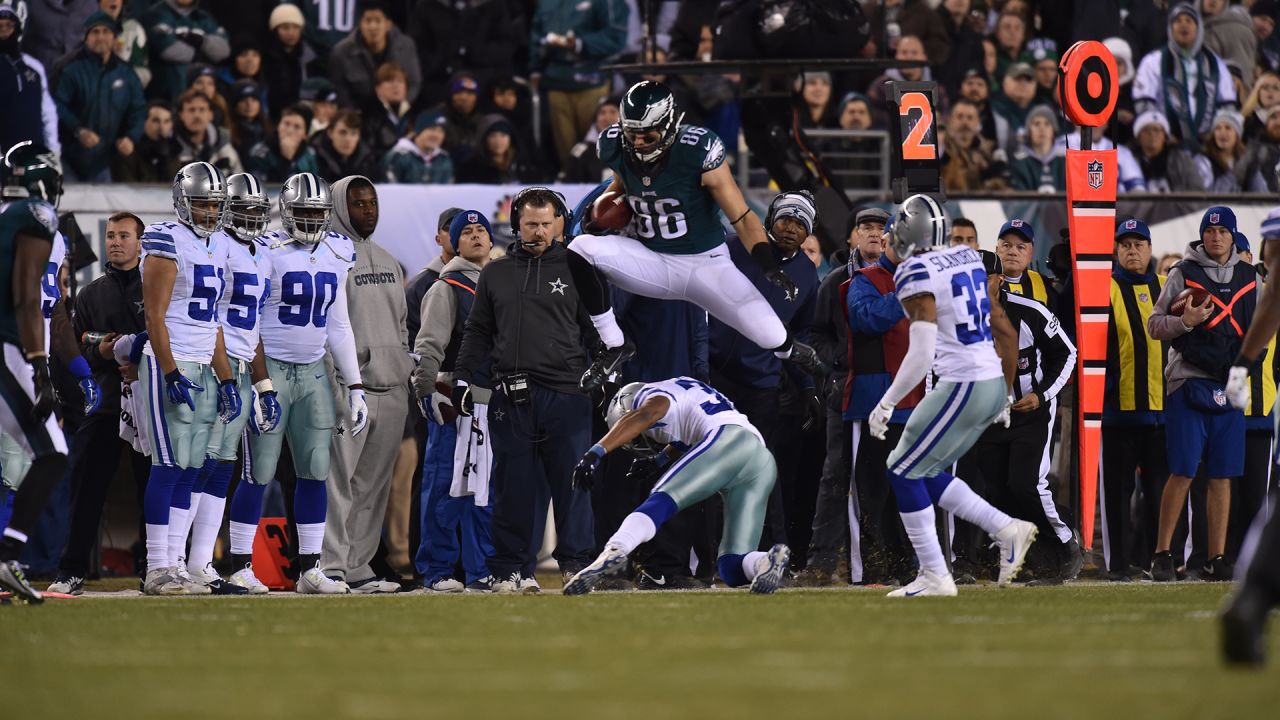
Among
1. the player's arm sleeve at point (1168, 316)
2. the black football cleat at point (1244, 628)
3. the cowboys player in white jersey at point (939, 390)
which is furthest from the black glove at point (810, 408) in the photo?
the black football cleat at point (1244, 628)

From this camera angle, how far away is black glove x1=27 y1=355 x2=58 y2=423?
7648 millimetres

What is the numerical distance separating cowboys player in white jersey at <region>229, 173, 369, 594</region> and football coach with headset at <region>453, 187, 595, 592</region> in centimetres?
78

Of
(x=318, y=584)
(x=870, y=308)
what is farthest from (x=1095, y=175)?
(x=318, y=584)

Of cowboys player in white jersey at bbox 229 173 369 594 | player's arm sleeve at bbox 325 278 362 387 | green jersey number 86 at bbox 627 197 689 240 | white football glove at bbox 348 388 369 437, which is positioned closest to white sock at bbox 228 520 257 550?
cowboys player in white jersey at bbox 229 173 369 594

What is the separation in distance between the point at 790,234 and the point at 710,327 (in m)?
0.70

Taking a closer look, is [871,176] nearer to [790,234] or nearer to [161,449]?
[790,234]

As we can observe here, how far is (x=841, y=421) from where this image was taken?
407 inches

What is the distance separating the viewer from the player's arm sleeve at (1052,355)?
10227mm

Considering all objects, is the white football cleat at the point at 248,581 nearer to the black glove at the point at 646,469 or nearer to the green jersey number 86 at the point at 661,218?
the black glove at the point at 646,469

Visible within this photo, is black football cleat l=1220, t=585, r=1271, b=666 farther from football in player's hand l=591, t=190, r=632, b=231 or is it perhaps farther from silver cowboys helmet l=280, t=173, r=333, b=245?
silver cowboys helmet l=280, t=173, r=333, b=245

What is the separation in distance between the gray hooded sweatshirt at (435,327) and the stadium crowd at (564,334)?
18 millimetres

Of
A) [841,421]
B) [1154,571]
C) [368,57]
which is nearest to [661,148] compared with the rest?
[841,421]

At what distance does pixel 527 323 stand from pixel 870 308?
1822 mm

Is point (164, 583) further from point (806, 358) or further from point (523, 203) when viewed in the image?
point (806, 358)
